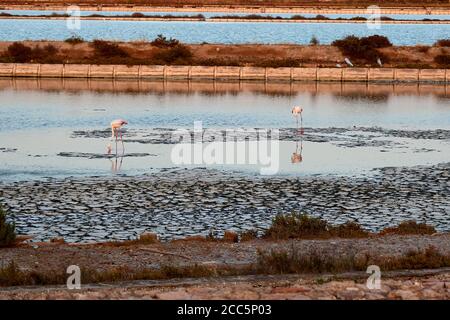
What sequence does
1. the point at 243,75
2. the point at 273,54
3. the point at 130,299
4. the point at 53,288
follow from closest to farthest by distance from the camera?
the point at 130,299
the point at 53,288
the point at 243,75
the point at 273,54

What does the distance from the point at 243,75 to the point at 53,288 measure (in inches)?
1765

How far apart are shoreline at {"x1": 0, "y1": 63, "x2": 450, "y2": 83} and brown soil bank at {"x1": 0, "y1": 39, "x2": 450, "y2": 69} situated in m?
5.10

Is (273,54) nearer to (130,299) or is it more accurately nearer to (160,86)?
(160,86)

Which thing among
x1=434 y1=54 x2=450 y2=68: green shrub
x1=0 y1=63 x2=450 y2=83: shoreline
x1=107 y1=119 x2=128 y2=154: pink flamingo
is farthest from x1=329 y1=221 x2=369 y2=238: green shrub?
x1=434 y1=54 x2=450 y2=68: green shrub

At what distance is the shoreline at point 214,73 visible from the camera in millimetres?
54375

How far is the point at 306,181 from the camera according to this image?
22.9 metres

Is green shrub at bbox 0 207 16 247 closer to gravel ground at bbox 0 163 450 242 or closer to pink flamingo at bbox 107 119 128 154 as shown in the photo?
gravel ground at bbox 0 163 450 242

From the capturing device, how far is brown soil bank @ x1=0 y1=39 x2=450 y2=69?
61938 mm

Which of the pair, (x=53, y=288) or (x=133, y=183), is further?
(x=133, y=183)

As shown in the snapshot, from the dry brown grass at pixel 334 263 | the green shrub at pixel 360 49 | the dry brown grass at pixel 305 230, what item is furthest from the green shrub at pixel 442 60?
the dry brown grass at pixel 334 263

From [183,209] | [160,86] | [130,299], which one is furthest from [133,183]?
[160,86]

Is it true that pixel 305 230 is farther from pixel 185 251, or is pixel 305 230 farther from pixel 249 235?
pixel 185 251

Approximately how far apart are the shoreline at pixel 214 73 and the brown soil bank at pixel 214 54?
16.7 ft

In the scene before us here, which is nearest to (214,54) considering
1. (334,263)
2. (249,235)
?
(249,235)
